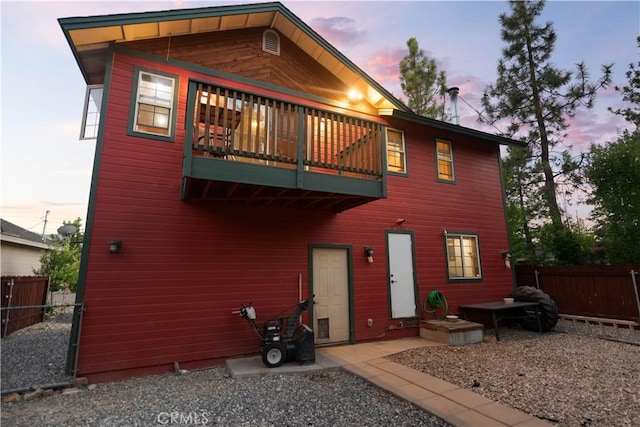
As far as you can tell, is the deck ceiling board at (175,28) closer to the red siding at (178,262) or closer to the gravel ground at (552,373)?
the red siding at (178,262)

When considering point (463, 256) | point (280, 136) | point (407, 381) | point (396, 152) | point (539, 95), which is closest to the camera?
point (407, 381)

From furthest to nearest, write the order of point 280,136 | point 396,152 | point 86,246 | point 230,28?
1. point 396,152
2. point 230,28
3. point 280,136
4. point 86,246

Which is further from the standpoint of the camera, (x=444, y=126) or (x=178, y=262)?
(x=444, y=126)

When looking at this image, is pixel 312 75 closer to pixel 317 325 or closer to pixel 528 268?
pixel 317 325

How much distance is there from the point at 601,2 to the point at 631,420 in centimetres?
1451

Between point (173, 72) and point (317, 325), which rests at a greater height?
point (173, 72)

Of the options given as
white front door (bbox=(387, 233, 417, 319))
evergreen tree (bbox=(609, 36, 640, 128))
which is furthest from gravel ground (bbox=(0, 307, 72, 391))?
evergreen tree (bbox=(609, 36, 640, 128))

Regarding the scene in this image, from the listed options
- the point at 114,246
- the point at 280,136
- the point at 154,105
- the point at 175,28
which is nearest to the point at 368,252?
the point at 280,136

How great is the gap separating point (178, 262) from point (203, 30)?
181 inches

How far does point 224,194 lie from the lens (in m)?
5.48

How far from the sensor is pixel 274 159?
15.7 ft

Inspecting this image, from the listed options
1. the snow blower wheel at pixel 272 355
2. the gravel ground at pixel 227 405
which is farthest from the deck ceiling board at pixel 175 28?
the gravel ground at pixel 227 405

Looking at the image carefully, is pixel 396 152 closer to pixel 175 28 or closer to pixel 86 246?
pixel 175 28

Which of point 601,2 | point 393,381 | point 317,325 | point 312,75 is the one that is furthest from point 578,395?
point 601,2
